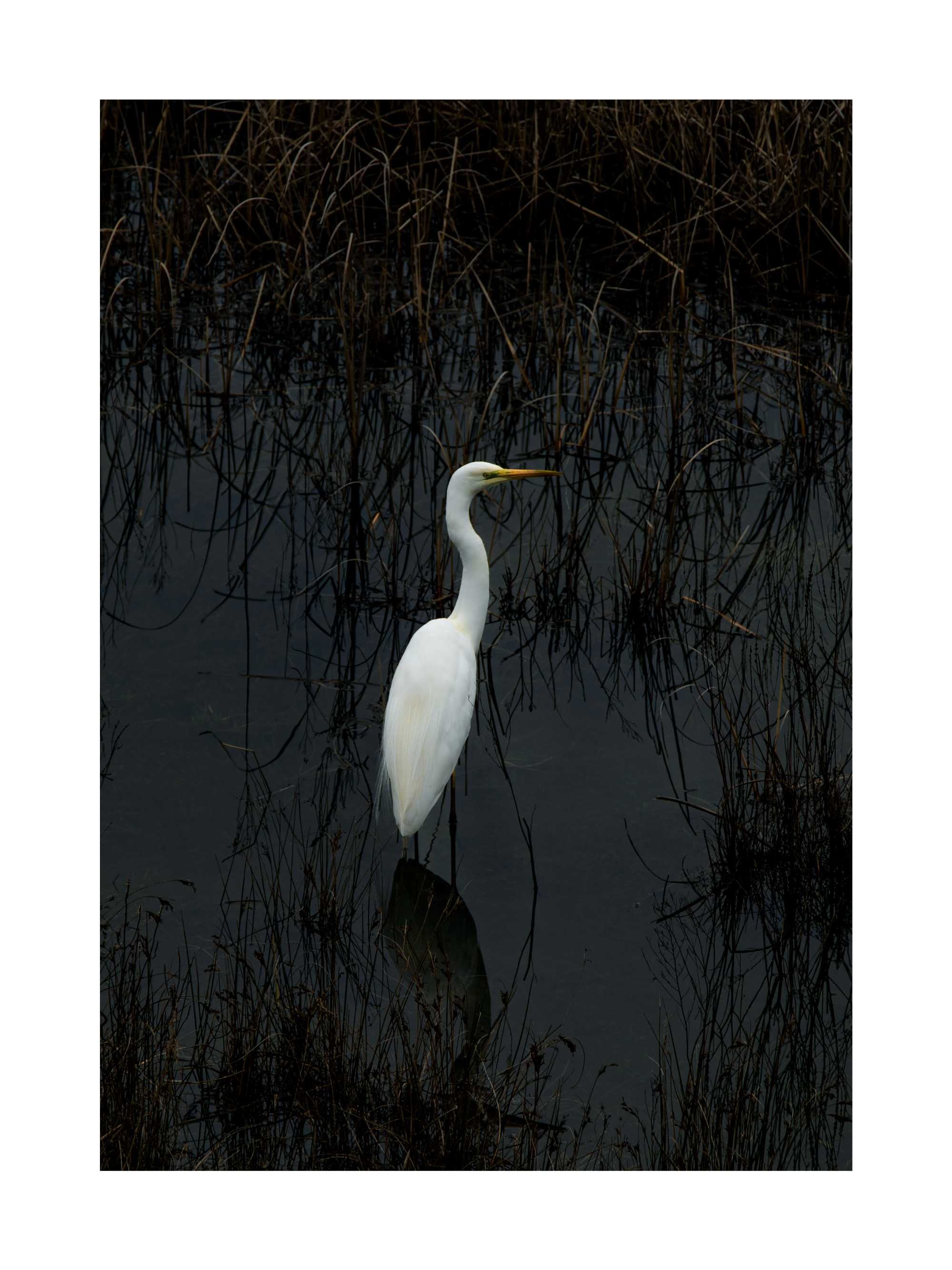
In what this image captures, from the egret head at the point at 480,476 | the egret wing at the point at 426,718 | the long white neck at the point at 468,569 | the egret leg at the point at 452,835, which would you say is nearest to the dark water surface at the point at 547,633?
the egret leg at the point at 452,835

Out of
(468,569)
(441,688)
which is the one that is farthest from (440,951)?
(468,569)

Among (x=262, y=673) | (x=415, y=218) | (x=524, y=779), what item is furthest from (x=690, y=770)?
(x=415, y=218)

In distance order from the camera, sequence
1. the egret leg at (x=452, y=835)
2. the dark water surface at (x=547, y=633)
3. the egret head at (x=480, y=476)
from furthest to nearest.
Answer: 1. the egret head at (x=480, y=476)
2. the egret leg at (x=452, y=835)
3. the dark water surface at (x=547, y=633)

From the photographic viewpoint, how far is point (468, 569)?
13.8 feet

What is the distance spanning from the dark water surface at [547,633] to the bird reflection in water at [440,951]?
5cm

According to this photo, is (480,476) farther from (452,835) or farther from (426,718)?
(452,835)

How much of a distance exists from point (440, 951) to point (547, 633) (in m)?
1.66

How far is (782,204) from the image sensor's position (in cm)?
688

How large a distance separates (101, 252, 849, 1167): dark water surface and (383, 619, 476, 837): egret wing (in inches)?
10.6

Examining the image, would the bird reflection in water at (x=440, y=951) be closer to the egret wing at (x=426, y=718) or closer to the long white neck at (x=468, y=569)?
the egret wing at (x=426, y=718)

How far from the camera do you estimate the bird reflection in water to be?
3326mm

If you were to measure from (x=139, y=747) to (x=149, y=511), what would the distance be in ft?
5.13

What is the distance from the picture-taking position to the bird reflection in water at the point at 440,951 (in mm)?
3326

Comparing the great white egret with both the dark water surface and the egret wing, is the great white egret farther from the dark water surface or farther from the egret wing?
the dark water surface
